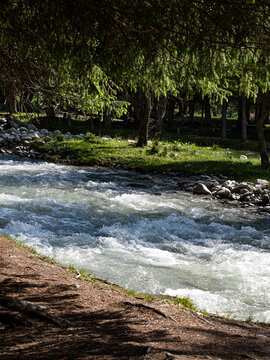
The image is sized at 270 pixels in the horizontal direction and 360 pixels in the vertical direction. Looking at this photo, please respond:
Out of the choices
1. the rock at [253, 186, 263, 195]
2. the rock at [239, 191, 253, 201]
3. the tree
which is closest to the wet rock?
the rock at [239, 191, 253, 201]

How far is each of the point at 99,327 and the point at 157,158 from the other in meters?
15.6

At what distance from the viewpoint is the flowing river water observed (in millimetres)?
6555

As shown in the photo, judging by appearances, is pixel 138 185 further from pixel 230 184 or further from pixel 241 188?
pixel 241 188

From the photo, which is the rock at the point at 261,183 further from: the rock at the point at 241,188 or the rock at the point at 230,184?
the rock at the point at 230,184

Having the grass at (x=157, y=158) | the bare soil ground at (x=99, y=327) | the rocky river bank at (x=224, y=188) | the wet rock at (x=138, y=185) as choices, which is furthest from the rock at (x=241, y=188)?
the bare soil ground at (x=99, y=327)

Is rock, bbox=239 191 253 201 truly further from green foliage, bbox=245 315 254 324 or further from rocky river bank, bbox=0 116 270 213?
green foliage, bbox=245 315 254 324

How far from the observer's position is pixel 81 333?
150 inches

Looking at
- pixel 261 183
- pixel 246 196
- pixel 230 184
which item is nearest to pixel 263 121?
pixel 261 183

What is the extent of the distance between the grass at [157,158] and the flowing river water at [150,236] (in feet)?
9.75

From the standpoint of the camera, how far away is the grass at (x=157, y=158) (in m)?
17.3

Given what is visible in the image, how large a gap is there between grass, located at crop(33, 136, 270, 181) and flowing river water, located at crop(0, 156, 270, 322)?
9.75 ft

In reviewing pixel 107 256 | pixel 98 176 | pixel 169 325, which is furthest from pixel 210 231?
pixel 98 176

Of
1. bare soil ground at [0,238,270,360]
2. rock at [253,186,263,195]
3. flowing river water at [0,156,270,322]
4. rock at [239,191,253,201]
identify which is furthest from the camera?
rock at [253,186,263,195]

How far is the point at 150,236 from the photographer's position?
9.20 metres
